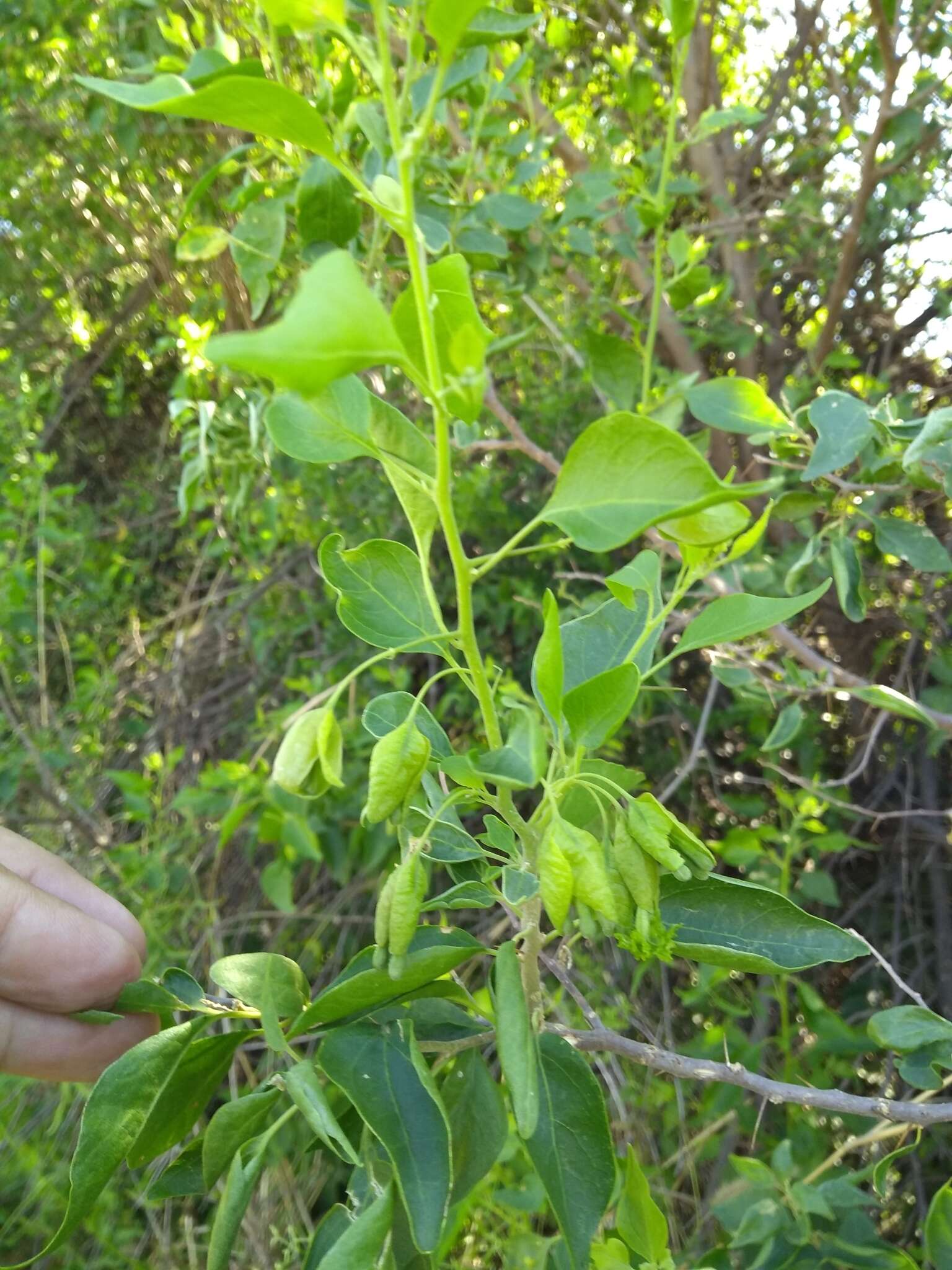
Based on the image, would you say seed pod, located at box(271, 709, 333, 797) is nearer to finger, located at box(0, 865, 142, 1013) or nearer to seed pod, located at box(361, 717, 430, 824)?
seed pod, located at box(361, 717, 430, 824)

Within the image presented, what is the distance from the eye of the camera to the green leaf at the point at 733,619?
45 centimetres

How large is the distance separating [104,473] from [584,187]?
91.0 inches

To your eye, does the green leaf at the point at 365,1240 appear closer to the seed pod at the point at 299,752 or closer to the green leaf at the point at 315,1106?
the green leaf at the point at 315,1106

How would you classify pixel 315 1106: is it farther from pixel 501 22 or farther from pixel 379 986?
pixel 501 22

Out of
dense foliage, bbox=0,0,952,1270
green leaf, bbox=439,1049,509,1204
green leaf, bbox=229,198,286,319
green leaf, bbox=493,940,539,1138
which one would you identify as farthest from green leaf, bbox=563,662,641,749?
green leaf, bbox=229,198,286,319

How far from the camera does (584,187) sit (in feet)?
3.64

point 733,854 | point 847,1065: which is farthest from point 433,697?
point 847,1065

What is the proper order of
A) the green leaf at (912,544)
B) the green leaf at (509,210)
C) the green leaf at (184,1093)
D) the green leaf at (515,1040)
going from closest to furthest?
the green leaf at (515,1040)
the green leaf at (184,1093)
the green leaf at (912,544)
the green leaf at (509,210)

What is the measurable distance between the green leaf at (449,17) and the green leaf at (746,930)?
1.35ft

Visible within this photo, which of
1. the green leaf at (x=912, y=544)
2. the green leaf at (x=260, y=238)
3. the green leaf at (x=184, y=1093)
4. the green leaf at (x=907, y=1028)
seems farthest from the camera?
the green leaf at (x=260, y=238)

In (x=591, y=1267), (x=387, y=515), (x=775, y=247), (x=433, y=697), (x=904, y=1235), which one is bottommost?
(x=904, y=1235)

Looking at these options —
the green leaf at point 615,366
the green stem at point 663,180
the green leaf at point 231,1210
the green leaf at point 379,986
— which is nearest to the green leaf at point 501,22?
the green stem at point 663,180

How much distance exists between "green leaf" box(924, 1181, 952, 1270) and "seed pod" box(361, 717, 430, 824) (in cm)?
47

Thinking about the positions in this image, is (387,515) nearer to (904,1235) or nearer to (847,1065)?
(847,1065)
